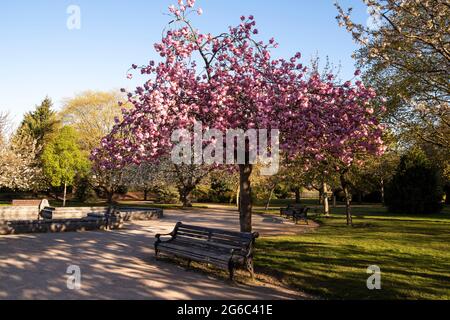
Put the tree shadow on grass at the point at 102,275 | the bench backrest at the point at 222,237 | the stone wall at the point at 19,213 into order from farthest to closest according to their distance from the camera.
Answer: the stone wall at the point at 19,213
the bench backrest at the point at 222,237
the tree shadow on grass at the point at 102,275

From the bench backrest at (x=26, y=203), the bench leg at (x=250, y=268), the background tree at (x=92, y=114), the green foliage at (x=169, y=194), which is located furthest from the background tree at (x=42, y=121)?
the bench leg at (x=250, y=268)

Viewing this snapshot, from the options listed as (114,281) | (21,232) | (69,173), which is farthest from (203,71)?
(69,173)

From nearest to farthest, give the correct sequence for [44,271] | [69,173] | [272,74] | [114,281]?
[114,281], [44,271], [272,74], [69,173]

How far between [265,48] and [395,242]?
30.4ft

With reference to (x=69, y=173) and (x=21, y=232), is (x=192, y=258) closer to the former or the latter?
(x=21, y=232)

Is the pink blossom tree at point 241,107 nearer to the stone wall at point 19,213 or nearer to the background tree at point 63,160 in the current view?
the stone wall at point 19,213

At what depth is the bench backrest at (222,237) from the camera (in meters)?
→ 9.22

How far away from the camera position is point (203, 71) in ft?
35.6

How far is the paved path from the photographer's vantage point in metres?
7.36

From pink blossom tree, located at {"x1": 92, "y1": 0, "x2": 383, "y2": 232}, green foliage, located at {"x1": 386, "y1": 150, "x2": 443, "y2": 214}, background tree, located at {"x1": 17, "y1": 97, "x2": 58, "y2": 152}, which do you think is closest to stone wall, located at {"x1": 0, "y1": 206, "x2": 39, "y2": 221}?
pink blossom tree, located at {"x1": 92, "y1": 0, "x2": 383, "y2": 232}

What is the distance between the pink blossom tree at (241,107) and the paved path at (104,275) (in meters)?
2.68

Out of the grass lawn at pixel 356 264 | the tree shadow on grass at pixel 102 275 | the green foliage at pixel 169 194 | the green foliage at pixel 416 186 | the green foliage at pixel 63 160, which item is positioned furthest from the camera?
the green foliage at pixel 169 194

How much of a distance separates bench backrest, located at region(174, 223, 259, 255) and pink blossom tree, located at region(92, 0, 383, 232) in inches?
94.7

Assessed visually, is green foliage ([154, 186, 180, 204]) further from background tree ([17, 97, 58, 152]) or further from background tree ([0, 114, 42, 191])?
background tree ([17, 97, 58, 152])
